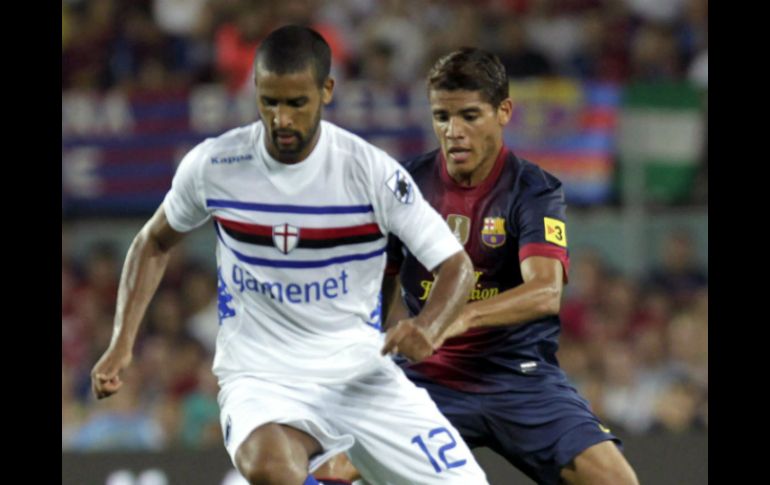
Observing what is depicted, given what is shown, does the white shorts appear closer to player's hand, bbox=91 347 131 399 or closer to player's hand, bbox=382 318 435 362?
player's hand, bbox=91 347 131 399

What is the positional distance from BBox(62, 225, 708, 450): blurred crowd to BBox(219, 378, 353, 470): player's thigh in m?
3.68

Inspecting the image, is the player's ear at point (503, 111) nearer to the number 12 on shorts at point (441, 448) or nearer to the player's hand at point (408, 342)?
the number 12 on shorts at point (441, 448)

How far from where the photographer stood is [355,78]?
10234 millimetres

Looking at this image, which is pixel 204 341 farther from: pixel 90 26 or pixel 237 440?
pixel 237 440

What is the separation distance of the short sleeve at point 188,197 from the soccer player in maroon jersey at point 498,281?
→ 3.18 ft

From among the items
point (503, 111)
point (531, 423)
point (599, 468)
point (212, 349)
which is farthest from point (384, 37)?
point (599, 468)

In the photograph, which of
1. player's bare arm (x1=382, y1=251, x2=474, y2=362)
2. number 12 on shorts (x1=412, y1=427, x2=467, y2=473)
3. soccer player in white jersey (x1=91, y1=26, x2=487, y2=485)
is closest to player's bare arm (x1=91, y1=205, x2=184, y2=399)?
soccer player in white jersey (x1=91, y1=26, x2=487, y2=485)

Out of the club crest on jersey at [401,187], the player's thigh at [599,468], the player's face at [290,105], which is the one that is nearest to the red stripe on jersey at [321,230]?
the club crest on jersey at [401,187]

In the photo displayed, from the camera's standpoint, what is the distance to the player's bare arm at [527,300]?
498 cm

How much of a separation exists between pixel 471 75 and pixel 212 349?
424cm

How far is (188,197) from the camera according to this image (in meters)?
4.86
